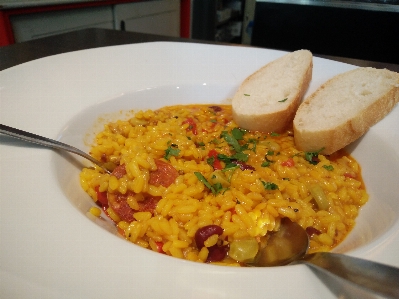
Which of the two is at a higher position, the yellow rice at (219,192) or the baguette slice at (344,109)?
the baguette slice at (344,109)

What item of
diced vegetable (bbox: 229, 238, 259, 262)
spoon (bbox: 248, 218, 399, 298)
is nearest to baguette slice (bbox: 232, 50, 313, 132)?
spoon (bbox: 248, 218, 399, 298)

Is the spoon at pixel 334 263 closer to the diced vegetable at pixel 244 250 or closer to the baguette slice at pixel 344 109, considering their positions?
the diced vegetable at pixel 244 250

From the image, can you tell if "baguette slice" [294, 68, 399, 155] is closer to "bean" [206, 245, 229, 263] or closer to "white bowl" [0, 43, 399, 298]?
"white bowl" [0, 43, 399, 298]

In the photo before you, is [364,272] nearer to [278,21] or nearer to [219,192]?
[219,192]

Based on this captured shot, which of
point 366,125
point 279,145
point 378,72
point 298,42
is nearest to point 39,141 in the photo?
point 279,145

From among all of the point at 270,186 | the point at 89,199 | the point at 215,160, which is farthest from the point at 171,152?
the point at 270,186

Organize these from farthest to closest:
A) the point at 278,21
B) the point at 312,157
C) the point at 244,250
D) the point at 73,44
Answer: the point at 278,21 < the point at 73,44 < the point at 312,157 < the point at 244,250

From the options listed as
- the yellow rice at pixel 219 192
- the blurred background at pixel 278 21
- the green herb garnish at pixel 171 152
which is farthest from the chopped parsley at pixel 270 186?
the blurred background at pixel 278 21
